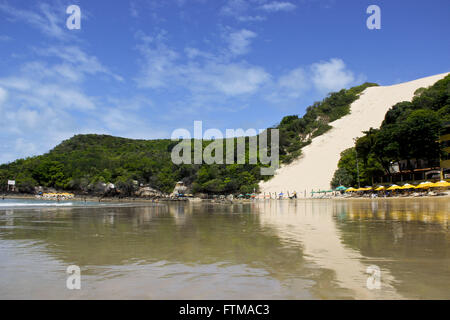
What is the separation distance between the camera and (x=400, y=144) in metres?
51.2

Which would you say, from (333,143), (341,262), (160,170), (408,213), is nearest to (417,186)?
(408,213)

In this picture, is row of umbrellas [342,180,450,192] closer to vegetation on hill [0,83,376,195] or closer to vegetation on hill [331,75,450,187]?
vegetation on hill [331,75,450,187]

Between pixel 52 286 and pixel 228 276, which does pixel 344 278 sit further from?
pixel 52 286

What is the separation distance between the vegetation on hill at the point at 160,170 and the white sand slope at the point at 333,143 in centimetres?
360

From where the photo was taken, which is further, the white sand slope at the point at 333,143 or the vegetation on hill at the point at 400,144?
the white sand slope at the point at 333,143

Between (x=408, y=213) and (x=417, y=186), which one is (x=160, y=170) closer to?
(x=417, y=186)

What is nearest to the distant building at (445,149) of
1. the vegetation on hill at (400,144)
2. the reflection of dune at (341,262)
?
the vegetation on hill at (400,144)

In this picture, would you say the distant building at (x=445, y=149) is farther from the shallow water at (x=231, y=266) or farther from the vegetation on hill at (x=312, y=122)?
the shallow water at (x=231, y=266)

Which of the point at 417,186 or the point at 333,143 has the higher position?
the point at 333,143

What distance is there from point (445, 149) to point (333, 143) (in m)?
48.6

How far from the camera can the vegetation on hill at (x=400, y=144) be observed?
162ft

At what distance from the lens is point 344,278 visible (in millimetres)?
5383
